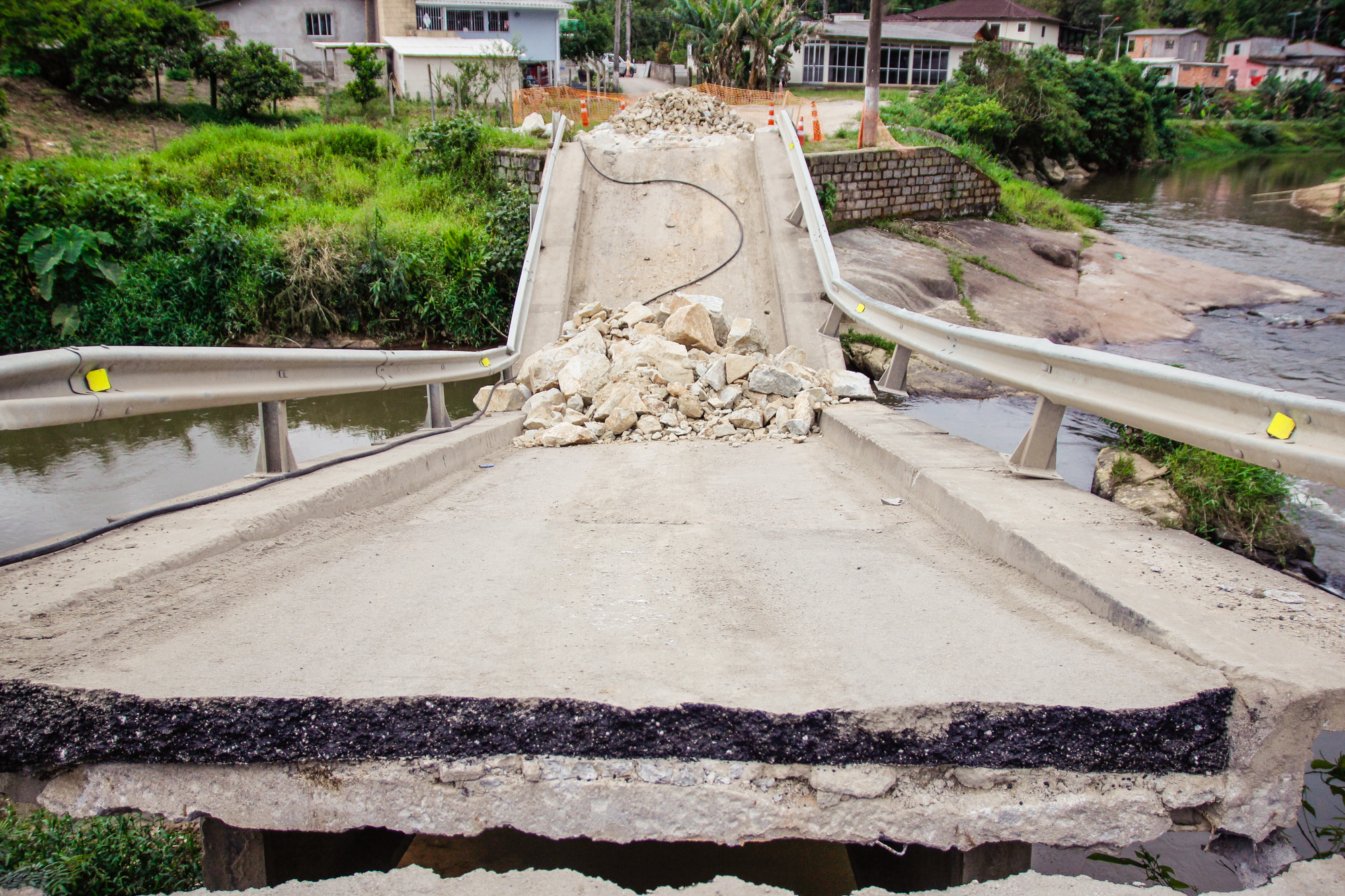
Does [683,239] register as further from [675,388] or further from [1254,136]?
[1254,136]

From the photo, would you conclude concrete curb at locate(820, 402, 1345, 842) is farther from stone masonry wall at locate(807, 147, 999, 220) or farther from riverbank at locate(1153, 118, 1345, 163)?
riverbank at locate(1153, 118, 1345, 163)

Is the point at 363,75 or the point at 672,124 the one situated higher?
the point at 363,75

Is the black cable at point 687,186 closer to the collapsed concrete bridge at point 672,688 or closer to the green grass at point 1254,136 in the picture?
the collapsed concrete bridge at point 672,688

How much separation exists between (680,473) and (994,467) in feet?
7.11

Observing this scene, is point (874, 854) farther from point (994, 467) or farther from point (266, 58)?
point (266, 58)

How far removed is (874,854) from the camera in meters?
2.95

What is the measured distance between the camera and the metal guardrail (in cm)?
279

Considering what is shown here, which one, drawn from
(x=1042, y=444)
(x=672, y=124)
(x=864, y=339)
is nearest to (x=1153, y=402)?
(x=1042, y=444)

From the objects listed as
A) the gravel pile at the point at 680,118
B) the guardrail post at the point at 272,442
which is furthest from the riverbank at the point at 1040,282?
the guardrail post at the point at 272,442

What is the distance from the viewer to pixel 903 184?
18.8m

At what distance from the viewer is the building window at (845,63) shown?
47562 millimetres

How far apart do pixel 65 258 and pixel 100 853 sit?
46.5 ft

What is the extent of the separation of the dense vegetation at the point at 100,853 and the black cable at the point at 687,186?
889cm

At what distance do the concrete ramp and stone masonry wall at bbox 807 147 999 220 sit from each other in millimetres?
2476
